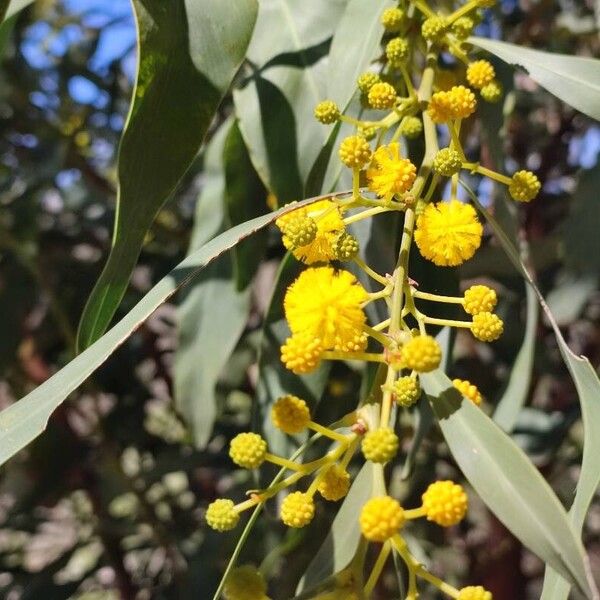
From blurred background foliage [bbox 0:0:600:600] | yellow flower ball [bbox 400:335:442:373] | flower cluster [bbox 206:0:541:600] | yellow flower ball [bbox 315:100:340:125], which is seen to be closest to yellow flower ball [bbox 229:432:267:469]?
flower cluster [bbox 206:0:541:600]

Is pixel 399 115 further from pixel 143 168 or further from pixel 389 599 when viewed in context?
pixel 389 599

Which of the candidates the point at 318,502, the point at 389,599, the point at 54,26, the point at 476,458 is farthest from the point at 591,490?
the point at 54,26

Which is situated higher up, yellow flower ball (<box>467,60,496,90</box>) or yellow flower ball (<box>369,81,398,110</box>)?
yellow flower ball (<box>369,81,398,110</box>)

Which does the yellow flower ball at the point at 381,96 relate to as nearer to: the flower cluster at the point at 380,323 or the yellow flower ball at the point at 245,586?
the flower cluster at the point at 380,323

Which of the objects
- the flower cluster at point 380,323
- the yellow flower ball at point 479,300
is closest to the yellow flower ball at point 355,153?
the flower cluster at point 380,323

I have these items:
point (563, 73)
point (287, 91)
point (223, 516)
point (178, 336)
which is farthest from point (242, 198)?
point (223, 516)

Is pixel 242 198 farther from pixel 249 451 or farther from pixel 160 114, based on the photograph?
pixel 249 451

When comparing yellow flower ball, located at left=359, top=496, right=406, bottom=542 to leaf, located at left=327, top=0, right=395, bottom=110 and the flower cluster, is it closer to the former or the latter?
the flower cluster
